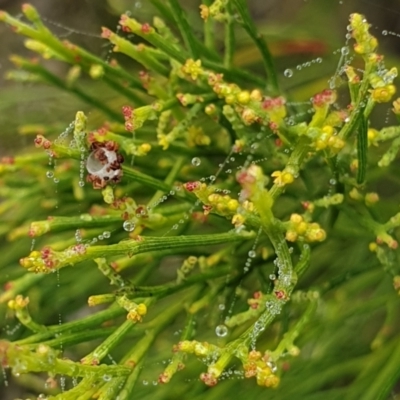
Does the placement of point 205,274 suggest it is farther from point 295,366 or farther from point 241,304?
point 295,366

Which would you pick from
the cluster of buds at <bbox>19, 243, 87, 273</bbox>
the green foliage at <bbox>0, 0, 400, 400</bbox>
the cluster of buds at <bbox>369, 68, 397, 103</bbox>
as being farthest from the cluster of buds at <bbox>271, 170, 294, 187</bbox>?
the cluster of buds at <bbox>19, 243, 87, 273</bbox>

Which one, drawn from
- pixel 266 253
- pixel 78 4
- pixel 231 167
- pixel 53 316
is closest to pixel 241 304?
pixel 266 253

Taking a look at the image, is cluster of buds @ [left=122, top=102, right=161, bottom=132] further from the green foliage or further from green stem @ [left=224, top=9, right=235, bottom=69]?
green stem @ [left=224, top=9, right=235, bottom=69]

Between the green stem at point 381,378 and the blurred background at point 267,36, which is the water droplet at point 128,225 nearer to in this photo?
the green stem at point 381,378

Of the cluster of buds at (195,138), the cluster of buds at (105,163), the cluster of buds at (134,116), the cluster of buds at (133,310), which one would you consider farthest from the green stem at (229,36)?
the cluster of buds at (133,310)

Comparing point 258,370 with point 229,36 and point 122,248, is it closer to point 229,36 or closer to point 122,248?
point 122,248

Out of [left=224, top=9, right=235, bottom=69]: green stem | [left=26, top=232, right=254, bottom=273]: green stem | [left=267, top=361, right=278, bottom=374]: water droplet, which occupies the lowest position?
[left=267, top=361, right=278, bottom=374]: water droplet

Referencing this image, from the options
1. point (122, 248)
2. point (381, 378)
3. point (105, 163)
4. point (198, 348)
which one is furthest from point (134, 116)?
point (381, 378)

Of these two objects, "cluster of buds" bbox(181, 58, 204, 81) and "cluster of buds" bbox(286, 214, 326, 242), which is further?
"cluster of buds" bbox(181, 58, 204, 81)
